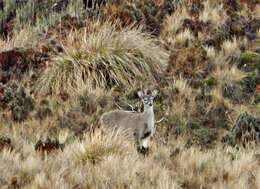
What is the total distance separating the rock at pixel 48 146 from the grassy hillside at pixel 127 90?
3 centimetres

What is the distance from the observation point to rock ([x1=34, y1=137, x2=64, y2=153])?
29.6ft

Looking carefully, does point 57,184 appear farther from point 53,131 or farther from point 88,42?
point 88,42

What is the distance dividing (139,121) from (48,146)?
1.45m

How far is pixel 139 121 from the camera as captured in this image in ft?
31.8

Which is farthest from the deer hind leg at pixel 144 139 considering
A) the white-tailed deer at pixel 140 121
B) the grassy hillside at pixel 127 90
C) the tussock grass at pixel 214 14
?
the tussock grass at pixel 214 14

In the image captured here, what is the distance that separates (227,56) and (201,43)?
34.2 inches

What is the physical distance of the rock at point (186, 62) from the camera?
13.5 metres

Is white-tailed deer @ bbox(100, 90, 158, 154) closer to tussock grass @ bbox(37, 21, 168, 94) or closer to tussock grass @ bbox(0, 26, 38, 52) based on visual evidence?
tussock grass @ bbox(37, 21, 168, 94)

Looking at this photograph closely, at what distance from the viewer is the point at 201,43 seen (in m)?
15.1

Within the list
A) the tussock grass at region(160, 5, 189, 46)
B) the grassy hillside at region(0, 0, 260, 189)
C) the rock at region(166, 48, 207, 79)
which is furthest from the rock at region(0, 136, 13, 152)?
the tussock grass at region(160, 5, 189, 46)

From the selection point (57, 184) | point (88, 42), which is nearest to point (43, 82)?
point (88, 42)

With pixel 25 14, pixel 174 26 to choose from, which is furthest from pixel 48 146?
pixel 25 14

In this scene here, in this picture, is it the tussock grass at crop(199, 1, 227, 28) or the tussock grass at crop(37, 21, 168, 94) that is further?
the tussock grass at crop(199, 1, 227, 28)

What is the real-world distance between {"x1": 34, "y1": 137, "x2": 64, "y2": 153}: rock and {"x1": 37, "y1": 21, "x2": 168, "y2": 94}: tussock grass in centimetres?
301
